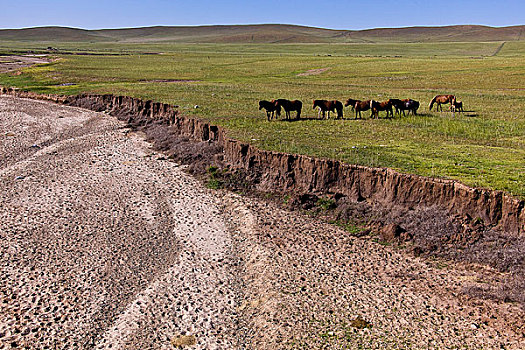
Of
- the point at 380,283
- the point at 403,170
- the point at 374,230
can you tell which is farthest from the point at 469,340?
the point at 403,170

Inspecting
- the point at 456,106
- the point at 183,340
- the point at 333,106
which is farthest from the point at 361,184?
the point at 456,106

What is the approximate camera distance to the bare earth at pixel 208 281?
12312mm

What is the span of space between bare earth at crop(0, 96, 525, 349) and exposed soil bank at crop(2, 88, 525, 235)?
2164mm

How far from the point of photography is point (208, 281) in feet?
50.2

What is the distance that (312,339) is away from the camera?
12047mm

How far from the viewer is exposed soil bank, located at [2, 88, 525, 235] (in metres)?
16.0

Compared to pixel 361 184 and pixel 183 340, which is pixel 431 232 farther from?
pixel 183 340

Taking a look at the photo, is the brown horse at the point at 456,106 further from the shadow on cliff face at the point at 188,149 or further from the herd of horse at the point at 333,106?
the shadow on cliff face at the point at 188,149

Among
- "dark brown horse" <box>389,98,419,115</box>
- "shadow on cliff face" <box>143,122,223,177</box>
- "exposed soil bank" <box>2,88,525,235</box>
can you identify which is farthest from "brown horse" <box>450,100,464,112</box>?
"shadow on cliff face" <box>143,122,223,177</box>

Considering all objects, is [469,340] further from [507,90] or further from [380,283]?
[507,90]

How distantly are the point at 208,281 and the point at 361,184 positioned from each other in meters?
8.32

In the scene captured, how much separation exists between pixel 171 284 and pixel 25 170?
16533mm

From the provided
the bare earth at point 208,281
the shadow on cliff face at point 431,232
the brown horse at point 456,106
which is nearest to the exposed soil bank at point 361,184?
the shadow on cliff face at point 431,232

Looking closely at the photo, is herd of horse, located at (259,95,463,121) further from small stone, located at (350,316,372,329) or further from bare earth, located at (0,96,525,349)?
small stone, located at (350,316,372,329)
